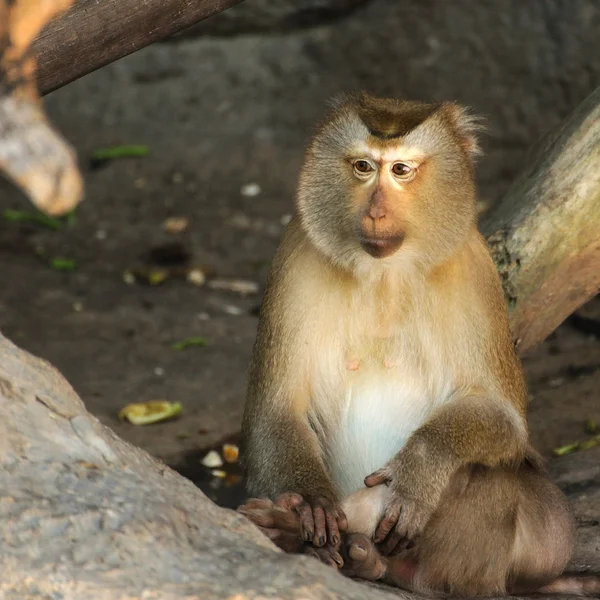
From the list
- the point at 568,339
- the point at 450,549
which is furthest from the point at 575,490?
the point at 568,339

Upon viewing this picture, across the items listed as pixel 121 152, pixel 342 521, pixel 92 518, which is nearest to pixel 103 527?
pixel 92 518

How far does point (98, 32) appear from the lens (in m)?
3.83

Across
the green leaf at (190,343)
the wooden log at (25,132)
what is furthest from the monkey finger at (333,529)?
the green leaf at (190,343)

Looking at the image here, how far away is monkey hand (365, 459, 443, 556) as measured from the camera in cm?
369

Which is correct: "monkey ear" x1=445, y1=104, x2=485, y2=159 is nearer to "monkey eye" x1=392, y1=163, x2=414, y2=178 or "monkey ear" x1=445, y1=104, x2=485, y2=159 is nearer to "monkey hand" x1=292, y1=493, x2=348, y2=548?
"monkey eye" x1=392, y1=163, x2=414, y2=178

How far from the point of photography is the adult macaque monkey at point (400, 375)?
12.3ft

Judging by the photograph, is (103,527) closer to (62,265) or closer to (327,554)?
(327,554)

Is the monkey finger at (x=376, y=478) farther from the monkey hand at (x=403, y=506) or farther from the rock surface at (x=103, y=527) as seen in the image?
the rock surface at (x=103, y=527)

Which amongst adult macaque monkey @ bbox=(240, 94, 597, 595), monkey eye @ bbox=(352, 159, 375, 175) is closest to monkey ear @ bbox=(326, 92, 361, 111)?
adult macaque monkey @ bbox=(240, 94, 597, 595)

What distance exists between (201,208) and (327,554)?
5.06m

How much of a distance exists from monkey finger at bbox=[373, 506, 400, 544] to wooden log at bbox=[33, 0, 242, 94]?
5.47 ft

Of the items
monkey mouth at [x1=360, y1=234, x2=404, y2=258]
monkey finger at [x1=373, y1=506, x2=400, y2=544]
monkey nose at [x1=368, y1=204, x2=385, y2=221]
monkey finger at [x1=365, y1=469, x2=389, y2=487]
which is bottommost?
monkey finger at [x1=373, y1=506, x2=400, y2=544]

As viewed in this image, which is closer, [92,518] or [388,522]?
[92,518]

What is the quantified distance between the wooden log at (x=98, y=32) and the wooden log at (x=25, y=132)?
1.58 ft
